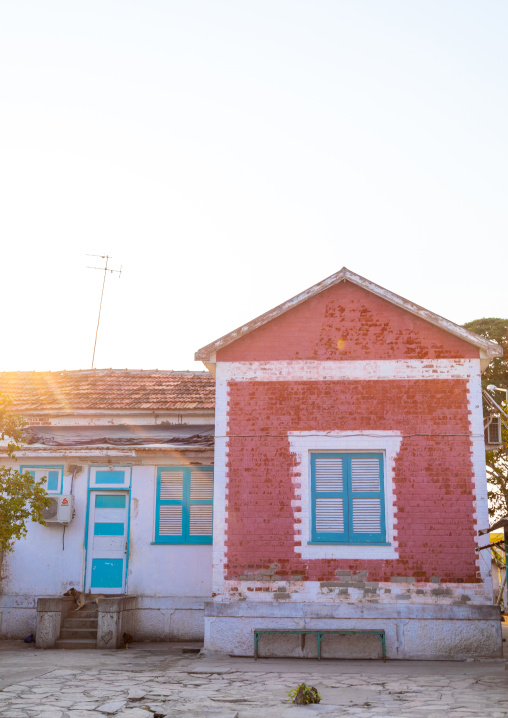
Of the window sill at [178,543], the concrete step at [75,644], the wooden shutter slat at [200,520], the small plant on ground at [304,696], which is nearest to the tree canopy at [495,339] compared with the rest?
the wooden shutter slat at [200,520]

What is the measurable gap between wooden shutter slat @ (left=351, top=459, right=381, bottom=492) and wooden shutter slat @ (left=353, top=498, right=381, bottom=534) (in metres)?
0.22

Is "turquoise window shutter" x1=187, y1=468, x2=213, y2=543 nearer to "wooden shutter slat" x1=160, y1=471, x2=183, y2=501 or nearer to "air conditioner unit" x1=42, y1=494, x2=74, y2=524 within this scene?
"wooden shutter slat" x1=160, y1=471, x2=183, y2=501

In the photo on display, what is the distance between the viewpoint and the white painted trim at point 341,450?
1197 cm

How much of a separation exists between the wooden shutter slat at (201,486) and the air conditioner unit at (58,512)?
8.18 ft

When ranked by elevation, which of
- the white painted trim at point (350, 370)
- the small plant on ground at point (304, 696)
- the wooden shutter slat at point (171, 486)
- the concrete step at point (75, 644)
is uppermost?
the white painted trim at point (350, 370)

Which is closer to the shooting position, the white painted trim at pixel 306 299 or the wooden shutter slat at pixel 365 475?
the wooden shutter slat at pixel 365 475

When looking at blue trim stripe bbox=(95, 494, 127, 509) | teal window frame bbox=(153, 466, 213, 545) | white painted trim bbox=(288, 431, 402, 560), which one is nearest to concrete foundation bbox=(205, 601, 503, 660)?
white painted trim bbox=(288, 431, 402, 560)

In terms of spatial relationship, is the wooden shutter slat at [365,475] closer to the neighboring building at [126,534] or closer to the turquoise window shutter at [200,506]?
the neighboring building at [126,534]

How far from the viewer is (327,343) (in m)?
12.9

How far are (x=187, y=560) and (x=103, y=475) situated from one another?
8.19 ft

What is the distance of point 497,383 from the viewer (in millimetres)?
25562

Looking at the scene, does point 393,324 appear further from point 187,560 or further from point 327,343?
point 187,560

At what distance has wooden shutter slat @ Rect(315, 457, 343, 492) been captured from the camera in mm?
12328

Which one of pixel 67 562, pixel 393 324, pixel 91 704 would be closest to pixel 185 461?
pixel 67 562
